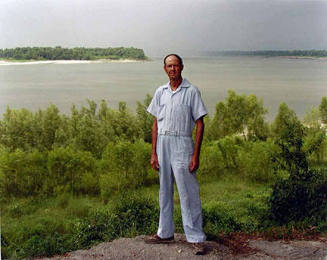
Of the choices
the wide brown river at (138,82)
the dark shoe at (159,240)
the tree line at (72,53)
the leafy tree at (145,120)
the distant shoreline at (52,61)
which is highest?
the tree line at (72,53)

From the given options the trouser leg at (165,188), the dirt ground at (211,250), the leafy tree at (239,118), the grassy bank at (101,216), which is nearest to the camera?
the trouser leg at (165,188)

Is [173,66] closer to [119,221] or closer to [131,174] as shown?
[131,174]

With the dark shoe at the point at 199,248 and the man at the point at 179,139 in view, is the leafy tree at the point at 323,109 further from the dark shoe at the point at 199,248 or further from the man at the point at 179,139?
the dark shoe at the point at 199,248

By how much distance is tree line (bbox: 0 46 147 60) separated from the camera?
17.7 ft

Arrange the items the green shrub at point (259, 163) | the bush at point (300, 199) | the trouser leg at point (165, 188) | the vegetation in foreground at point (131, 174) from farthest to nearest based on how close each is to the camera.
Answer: the green shrub at point (259, 163)
the bush at point (300, 199)
the vegetation in foreground at point (131, 174)
the trouser leg at point (165, 188)

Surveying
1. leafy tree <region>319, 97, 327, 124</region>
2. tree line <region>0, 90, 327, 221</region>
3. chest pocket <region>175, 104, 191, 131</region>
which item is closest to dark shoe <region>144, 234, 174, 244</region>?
tree line <region>0, 90, 327, 221</region>

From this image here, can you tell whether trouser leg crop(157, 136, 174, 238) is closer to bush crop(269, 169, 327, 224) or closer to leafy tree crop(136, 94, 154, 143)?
leafy tree crop(136, 94, 154, 143)

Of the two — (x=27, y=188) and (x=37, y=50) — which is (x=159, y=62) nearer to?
(x=37, y=50)

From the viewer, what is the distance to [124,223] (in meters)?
4.98

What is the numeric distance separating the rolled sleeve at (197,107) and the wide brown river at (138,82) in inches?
53.8

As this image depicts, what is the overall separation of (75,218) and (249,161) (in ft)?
7.63

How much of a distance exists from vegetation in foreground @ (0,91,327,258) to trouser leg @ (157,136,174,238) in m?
0.59

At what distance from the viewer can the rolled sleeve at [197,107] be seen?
13.1ft

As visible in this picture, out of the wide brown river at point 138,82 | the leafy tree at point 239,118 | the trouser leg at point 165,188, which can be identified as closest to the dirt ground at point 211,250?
the trouser leg at point 165,188
